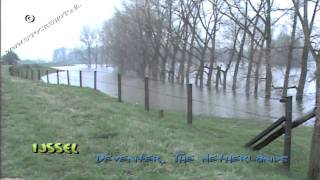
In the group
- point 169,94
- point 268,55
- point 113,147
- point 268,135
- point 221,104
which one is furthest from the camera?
point 268,55

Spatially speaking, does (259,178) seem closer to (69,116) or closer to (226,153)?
(226,153)

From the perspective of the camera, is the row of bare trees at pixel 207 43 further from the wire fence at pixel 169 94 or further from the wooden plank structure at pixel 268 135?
the wooden plank structure at pixel 268 135

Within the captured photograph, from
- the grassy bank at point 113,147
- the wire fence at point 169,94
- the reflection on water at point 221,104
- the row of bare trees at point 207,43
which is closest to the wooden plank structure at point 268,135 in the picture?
the grassy bank at point 113,147

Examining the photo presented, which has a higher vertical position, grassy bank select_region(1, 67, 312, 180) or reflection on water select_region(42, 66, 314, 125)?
grassy bank select_region(1, 67, 312, 180)

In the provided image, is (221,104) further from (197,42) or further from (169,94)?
(197,42)

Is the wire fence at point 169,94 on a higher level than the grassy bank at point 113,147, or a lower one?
lower

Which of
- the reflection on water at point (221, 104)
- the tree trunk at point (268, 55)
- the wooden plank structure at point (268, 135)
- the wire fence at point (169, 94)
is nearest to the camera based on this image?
the wooden plank structure at point (268, 135)

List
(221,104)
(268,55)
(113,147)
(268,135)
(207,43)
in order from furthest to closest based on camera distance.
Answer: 1. (207,43)
2. (268,55)
3. (221,104)
4. (268,135)
5. (113,147)

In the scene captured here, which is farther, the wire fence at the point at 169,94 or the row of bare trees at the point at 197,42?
the row of bare trees at the point at 197,42

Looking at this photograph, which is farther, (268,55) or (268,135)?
(268,55)

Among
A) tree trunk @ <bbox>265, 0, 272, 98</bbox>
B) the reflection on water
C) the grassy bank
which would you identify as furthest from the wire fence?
the grassy bank

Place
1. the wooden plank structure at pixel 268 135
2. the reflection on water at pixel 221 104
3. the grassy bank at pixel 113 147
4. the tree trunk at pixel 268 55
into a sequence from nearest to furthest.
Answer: the grassy bank at pixel 113 147 → the wooden plank structure at pixel 268 135 → the reflection on water at pixel 221 104 → the tree trunk at pixel 268 55

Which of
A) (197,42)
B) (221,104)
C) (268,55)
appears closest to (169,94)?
(221,104)

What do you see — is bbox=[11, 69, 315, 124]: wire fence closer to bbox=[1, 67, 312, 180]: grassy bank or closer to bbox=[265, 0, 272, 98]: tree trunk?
bbox=[265, 0, 272, 98]: tree trunk
